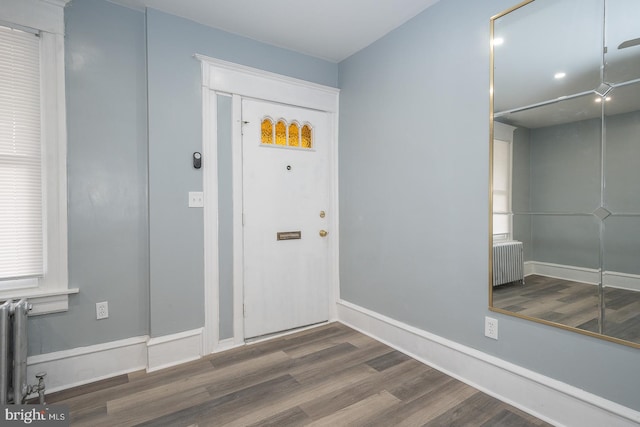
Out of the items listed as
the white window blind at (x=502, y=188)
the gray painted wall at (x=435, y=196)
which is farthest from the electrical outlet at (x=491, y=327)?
the white window blind at (x=502, y=188)

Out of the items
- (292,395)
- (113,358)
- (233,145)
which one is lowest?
(292,395)

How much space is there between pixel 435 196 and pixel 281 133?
1.45m

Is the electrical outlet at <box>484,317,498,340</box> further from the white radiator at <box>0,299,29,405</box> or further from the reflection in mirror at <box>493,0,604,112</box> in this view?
the white radiator at <box>0,299,29,405</box>

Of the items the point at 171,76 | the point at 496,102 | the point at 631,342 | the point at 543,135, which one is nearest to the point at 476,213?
the point at 543,135

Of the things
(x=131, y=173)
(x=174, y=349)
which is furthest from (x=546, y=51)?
(x=174, y=349)

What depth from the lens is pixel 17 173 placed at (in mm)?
1935

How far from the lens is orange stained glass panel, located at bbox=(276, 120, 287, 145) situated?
2786mm

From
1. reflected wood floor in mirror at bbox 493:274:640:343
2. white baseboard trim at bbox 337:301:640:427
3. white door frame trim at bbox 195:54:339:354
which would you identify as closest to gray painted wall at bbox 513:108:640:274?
reflected wood floor in mirror at bbox 493:274:640:343

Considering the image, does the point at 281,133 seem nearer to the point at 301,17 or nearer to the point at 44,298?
the point at 301,17

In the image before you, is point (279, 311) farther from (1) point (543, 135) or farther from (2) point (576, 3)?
(2) point (576, 3)

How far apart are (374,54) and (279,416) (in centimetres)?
283

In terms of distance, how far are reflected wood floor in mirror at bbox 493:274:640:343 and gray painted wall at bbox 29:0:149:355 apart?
99.1 inches

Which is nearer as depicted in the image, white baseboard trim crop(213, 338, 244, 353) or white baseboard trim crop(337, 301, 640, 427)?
white baseboard trim crop(337, 301, 640, 427)

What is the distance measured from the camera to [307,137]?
2961 mm
